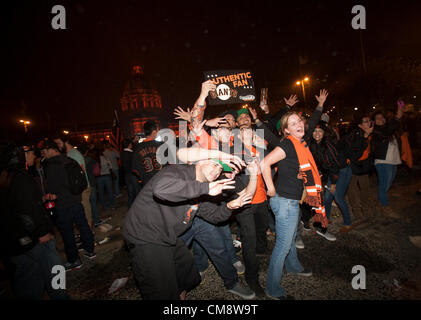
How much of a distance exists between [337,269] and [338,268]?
0.12 feet

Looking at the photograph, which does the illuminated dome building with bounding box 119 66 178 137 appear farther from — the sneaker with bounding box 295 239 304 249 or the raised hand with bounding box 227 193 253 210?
the raised hand with bounding box 227 193 253 210

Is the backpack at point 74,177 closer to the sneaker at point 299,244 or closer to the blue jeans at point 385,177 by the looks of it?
the sneaker at point 299,244

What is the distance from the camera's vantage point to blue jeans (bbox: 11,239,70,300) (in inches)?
94.9

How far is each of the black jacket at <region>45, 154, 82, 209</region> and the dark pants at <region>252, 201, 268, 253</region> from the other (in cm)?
346

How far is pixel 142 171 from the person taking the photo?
4.43 meters

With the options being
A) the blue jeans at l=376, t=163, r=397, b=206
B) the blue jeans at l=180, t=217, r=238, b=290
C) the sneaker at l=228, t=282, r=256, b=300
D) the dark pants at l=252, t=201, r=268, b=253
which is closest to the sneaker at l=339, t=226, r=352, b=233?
the blue jeans at l=376, t=163, r=397, b=206

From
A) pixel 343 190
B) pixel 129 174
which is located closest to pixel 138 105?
pixel 129 174

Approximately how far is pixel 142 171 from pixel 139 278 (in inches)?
104

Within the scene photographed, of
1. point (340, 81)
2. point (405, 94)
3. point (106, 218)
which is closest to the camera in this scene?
point (106, 218)

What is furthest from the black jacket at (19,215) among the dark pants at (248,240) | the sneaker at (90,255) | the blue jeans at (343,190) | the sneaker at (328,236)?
the blue jeans at (343,190)

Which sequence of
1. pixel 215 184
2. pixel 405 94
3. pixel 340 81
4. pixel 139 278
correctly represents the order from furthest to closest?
pixel 340 81
pixel 405 94
pixel 139 278
pixel 215 184
